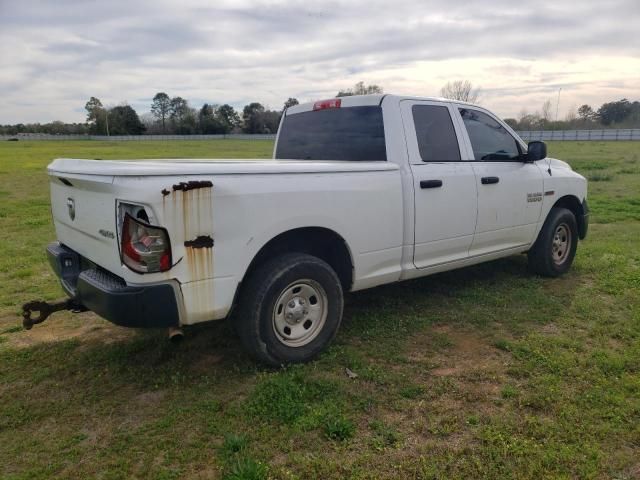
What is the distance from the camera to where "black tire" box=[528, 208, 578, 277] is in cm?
580

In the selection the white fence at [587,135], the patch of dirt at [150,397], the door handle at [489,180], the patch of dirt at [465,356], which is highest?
the white fence at [587,135]

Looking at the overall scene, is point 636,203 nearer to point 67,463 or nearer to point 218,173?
point 218,173

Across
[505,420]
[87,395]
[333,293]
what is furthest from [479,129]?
[87,395]

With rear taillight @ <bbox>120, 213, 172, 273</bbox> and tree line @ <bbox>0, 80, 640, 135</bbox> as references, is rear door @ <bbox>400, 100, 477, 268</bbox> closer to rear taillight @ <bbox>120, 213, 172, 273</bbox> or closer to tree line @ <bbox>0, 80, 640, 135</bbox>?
rear taillight @ <bbox>120, 213, 172, 273</bbox>

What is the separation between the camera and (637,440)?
293cm

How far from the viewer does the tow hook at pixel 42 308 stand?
3.48m

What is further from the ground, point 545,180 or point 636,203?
point 545,180

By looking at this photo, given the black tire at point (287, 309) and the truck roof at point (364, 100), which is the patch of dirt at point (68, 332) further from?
the truck roof at point (364, 100)

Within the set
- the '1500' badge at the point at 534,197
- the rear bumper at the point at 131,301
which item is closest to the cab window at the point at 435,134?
the '1500' badge at the point at 534,197

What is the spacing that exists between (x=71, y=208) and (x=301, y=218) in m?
1.59

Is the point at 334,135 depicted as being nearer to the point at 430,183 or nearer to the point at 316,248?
the point at 430,183

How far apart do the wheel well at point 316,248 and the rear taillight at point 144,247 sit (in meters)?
0.68

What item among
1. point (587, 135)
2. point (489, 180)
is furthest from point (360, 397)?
point (587, 135)

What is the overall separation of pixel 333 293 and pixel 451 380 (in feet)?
3.27
